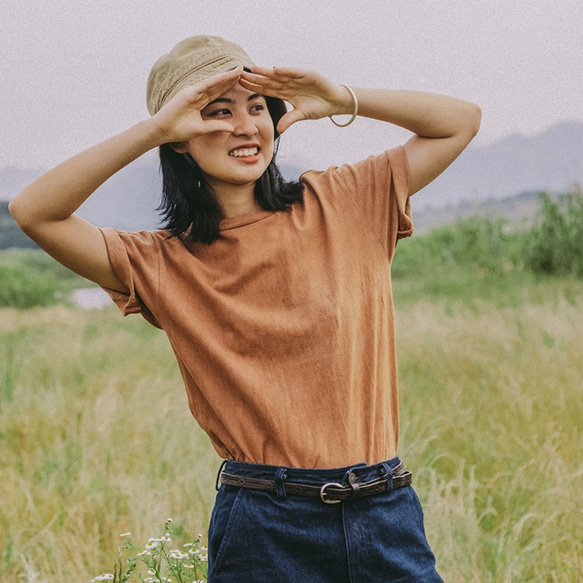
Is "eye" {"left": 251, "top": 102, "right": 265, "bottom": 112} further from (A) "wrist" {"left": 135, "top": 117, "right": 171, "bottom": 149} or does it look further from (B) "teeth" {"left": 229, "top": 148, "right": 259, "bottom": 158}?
(A) "wrist" {"left": 135, "top": 117, "right": 171, "bottom": 149}

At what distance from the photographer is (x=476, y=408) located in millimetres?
4371

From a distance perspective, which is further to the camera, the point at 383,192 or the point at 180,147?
the point at 180,147

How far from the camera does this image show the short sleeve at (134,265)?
191 centimetres

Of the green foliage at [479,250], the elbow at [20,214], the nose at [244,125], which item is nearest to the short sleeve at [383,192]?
the nose at [244,125]

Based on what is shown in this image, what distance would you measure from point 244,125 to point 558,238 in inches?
367

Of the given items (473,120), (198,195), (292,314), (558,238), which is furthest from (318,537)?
(558,238)

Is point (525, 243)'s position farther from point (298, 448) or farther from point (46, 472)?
point (298, 448)

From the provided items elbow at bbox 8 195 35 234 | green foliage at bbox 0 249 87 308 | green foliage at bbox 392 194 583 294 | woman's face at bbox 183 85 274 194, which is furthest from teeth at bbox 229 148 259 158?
green foliage at bbox 0 249 87 308

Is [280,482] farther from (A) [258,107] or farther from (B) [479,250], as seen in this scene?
(B) [479,250]

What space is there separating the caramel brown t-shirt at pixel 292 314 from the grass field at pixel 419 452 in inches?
39.5

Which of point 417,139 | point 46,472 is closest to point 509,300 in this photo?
point 46,472

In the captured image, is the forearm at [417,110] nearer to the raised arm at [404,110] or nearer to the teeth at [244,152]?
the raised arm at [404,110]

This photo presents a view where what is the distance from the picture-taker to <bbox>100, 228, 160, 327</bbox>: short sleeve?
1909mm

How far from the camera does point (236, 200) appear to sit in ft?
6.63
